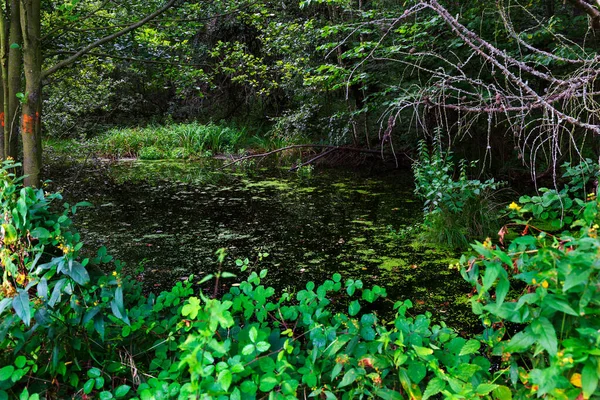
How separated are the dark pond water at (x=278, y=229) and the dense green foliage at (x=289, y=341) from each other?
107 cm

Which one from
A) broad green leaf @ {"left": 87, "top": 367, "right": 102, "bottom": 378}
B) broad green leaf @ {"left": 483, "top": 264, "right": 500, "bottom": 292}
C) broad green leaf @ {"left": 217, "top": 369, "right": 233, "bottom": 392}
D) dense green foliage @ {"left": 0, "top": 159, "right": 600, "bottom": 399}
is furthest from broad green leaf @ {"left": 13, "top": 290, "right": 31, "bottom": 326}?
broad green leaf @ {"left": 483, "top": 264, "right": 500, "bottom": 292}

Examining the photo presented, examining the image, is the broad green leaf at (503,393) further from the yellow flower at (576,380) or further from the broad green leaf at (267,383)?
the broad green leaf at (267,383)

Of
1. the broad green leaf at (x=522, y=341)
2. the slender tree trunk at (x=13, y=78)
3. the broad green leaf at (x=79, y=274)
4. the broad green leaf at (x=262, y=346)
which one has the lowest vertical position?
the broad green leaf at (x=262, y=346)

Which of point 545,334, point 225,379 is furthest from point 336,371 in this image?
point 545,334

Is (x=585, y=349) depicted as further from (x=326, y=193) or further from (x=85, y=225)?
(x=326, y=193)

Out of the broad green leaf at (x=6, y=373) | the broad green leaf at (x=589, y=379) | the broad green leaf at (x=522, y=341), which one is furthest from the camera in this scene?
the broad green leaf at (x=6, y=373)

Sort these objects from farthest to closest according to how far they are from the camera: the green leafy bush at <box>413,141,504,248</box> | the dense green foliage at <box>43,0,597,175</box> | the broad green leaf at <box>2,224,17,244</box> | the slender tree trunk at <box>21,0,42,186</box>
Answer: the green leafy bush at <box>413,141,504,248</box> → the slender tree trunk at <box>21,0,42,186</box> → the dense green foliage at <box>43,0,597,175</box> → the broad green leaf at <box>2,224,17,244</box>

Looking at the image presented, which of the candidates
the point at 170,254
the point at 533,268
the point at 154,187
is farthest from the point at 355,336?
the point at 154,187

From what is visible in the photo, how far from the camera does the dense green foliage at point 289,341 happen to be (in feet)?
2.98

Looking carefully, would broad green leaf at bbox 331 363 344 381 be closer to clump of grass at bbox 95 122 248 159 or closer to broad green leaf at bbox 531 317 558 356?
broad green leaf at bbox 531 317 558 356

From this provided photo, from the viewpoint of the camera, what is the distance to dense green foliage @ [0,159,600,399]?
2.98ft

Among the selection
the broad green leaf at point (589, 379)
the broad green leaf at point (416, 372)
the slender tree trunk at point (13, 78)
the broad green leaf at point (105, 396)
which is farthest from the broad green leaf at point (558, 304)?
the slender tree trunk at point (13, 78)

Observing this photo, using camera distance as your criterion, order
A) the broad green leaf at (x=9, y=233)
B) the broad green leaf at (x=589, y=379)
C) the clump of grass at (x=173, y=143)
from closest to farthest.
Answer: the broad green leaf at (x=589, y=379)
the broad green leaf at (x=9, y=233)
the clump of grass at (x=173, y=143)

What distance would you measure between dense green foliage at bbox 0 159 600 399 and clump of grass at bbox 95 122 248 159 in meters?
8.82
